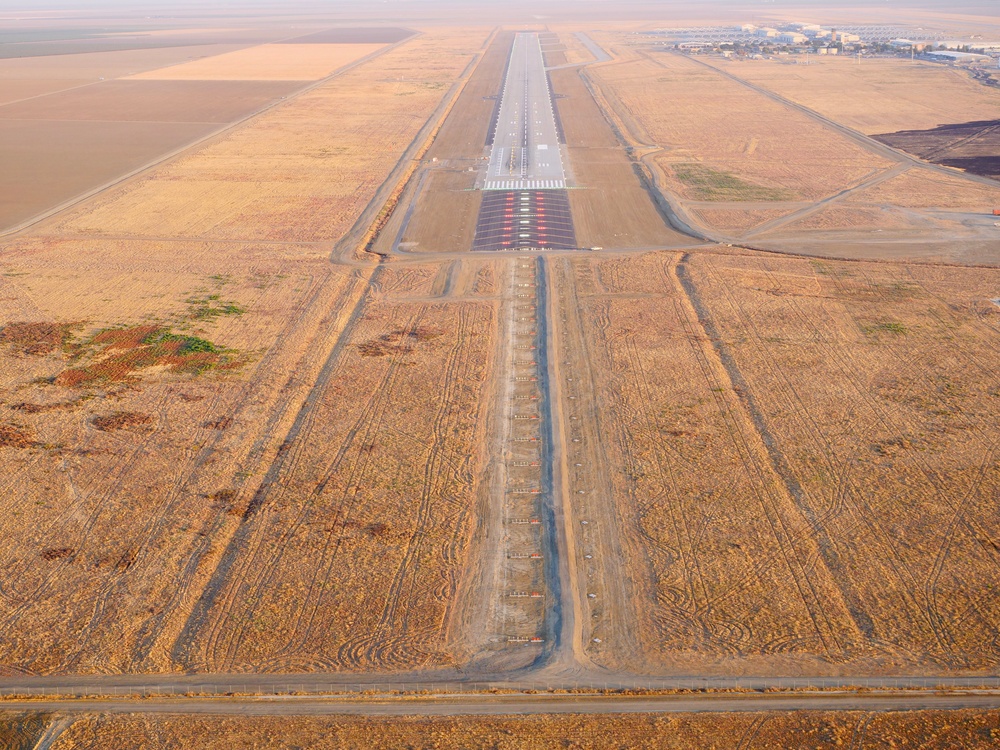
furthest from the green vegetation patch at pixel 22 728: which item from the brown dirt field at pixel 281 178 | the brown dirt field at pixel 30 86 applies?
the brown dirt field at pixel 30 86

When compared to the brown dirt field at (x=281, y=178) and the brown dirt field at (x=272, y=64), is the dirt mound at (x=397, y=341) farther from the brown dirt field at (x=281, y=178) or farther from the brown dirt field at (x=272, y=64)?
the brown dirt field at (x=272, y=64)

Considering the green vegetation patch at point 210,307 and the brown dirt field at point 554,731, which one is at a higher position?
the green vegetation patch at point 210,307

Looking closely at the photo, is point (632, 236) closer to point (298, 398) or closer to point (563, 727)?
point (298, 398)

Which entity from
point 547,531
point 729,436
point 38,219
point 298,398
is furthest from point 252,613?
point 38,219

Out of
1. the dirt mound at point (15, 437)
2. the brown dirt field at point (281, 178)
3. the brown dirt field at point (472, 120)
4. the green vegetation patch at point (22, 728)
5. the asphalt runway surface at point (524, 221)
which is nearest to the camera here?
the green vegetation patch at point (22, 728)

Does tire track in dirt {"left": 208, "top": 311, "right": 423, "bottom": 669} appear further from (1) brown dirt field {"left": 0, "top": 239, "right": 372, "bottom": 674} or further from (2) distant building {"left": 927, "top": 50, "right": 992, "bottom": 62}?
(2) distant building {"left": 927, "top": 50, "right": 992, "bottom": 62}

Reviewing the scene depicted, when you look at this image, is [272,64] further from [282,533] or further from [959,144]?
[282,533]

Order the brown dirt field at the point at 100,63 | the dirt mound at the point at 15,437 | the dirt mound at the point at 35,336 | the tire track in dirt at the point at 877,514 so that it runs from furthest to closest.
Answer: the brown dirt field at the point at 100,63
the dirt mound at the point at 35,336
the dirt mound at the point at 15,437
the tire track in dirt at the point at 877,514
